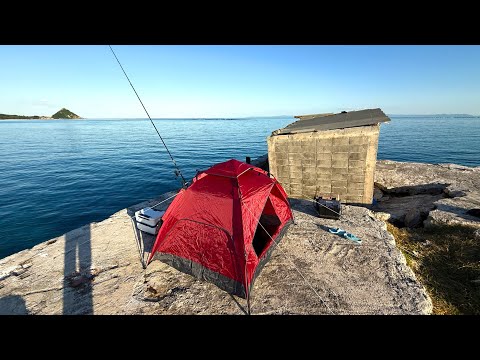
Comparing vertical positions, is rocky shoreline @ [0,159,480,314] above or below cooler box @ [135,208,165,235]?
below

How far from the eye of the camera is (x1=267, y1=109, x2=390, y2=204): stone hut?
10562 mm

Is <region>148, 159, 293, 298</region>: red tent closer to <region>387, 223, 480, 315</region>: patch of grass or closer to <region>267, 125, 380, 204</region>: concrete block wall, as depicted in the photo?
<region>387, 223, 480, 315</region>: patch of grass

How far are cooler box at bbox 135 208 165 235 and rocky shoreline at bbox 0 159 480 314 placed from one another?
0.39 m

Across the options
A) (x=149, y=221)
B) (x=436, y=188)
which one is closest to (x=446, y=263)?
(x=436, y=188)

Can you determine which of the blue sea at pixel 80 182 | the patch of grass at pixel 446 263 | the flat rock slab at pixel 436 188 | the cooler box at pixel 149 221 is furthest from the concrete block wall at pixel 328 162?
the blue sea at pixel 80 182

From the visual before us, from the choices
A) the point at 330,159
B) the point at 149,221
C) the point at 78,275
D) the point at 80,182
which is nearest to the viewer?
the point at 78,275

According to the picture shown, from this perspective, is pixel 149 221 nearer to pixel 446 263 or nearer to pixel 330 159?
pixel 330 159

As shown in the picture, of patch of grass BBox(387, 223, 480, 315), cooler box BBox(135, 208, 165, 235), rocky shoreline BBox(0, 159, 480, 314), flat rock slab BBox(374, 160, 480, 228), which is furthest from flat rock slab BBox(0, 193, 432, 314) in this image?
flat rock slab BBox(374, 160, 480, 228)

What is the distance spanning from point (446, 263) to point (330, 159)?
613 cm

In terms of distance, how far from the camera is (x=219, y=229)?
19.9 feet

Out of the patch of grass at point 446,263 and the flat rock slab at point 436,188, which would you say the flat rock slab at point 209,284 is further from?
the flat rock slab at point 436,188
